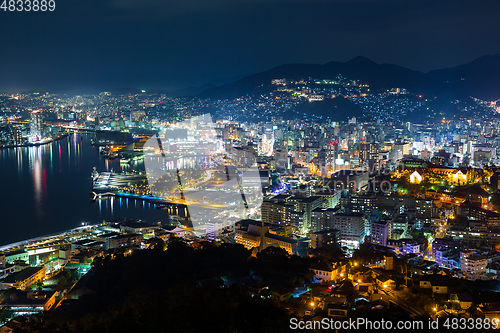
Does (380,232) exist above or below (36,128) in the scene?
below

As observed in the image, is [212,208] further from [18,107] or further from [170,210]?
[18,107]

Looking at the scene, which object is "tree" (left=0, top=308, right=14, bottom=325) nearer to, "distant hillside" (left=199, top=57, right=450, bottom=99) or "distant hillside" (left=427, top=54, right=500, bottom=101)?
"distant hillside" (left=199, top=57, right=450, bottom=99)

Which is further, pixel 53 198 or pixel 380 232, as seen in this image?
pixel 53 198

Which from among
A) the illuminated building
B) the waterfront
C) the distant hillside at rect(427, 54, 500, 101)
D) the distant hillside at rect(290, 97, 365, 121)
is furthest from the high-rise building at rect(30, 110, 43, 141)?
the distant hillside at rect(427, 54, 500, 101)

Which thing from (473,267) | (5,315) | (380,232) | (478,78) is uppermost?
(478,78)

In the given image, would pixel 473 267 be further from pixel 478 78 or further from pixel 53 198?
pixel 478 78

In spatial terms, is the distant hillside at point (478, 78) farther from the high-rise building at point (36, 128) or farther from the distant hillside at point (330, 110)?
the high-rise building at point (36, 128)

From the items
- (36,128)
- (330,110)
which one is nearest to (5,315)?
(36,128)

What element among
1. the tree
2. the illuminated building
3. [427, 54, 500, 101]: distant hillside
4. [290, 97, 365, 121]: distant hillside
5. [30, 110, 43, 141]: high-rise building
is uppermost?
[427, 54, 500, 101]: distant hillside

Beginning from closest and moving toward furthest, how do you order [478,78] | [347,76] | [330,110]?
[330,110] → [478,78] → [347,76]
